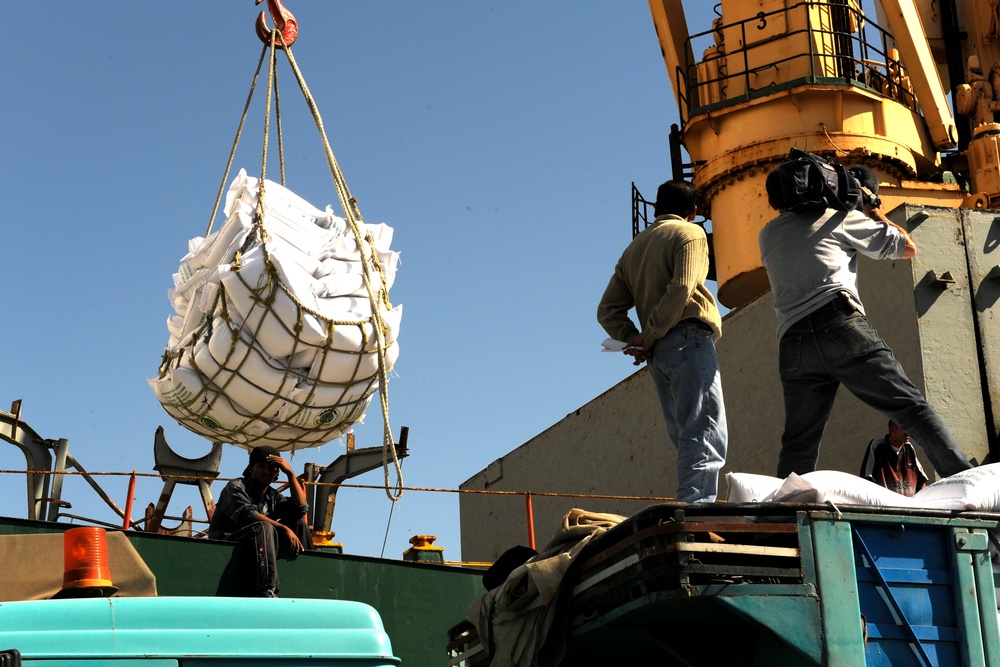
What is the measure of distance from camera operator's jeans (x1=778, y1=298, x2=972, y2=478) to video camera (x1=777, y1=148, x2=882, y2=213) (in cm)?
65

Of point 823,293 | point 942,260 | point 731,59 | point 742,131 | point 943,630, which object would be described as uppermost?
point 731,59

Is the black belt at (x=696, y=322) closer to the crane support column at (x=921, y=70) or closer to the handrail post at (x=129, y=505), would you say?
the handrail post at (x=129, y=505)

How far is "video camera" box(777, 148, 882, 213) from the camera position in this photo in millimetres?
8195

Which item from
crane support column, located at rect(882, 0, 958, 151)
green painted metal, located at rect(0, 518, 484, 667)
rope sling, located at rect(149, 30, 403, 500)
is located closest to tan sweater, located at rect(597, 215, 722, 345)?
green painted metal, located at rect(0, 518, 484, 667)

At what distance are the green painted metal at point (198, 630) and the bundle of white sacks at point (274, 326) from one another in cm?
889

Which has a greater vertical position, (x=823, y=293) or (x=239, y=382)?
(x=239, y=382)

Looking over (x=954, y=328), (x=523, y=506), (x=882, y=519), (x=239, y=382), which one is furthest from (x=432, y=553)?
(x=523, y=506)

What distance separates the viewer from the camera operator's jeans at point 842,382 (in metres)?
7.80

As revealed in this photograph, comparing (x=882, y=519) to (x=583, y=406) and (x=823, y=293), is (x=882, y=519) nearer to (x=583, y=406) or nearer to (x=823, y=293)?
(x=823, y=293)

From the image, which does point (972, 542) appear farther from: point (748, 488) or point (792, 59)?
point (792, 59)

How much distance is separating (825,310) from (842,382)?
0.44 meters

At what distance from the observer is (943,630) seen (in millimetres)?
6402

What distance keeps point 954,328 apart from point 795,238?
6104mm

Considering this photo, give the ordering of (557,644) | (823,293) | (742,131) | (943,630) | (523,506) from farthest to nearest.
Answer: (523,506) → (742,131) → (823,293) → (557,644) → (943,630)
